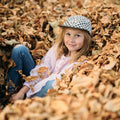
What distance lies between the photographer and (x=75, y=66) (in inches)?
73.4

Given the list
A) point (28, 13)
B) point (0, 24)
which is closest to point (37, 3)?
point (28, 13)

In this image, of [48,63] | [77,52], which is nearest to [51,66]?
[48,63]

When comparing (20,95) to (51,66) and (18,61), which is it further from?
(51,66)

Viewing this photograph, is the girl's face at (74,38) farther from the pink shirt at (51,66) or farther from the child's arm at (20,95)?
the child's arm at (20,95)

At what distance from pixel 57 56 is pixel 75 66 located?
54cm

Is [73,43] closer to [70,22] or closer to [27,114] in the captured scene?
[70,22]

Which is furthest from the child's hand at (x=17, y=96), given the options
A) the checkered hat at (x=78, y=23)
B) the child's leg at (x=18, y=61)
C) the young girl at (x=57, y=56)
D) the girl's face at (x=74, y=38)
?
the checkered hat at (x=78, y=23)

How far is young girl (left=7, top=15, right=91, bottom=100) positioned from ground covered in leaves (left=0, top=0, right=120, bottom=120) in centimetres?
13

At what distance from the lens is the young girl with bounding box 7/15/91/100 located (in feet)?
6.59

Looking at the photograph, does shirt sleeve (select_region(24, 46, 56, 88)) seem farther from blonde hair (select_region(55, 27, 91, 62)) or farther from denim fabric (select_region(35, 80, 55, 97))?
denim fabric (select_region(35, 80, 55, 97))

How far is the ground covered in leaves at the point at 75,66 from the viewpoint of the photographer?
1.02 metres

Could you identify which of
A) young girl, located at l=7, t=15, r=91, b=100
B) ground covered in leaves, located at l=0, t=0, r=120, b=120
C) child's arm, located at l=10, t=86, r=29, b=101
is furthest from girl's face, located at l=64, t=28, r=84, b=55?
child's arm, located at l=10, t=86, r=29, b=101

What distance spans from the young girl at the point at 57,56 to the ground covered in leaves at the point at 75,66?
13 centimetres

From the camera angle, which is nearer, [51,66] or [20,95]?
[20,95]
